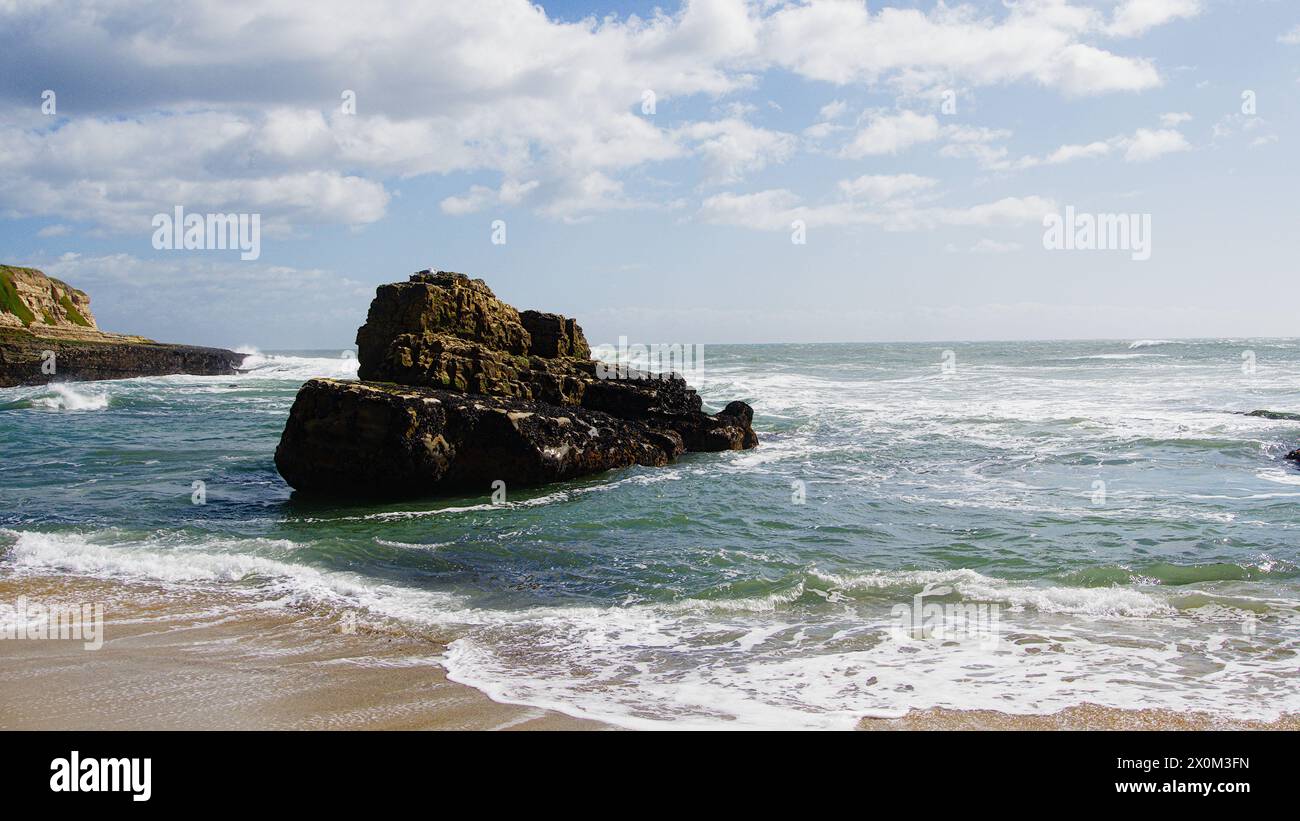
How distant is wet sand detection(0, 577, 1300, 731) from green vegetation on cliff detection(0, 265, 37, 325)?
54.7 m

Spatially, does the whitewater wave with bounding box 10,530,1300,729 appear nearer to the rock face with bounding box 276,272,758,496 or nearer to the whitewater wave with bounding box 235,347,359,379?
the rock face with bounding box 276,272,758,496

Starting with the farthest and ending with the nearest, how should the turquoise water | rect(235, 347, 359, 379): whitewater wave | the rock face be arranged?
1. rect(235, 347, 359, 379): whitewater wave
2. the rock face
3. the turquoise water

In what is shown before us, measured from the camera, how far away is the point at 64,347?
44562mm

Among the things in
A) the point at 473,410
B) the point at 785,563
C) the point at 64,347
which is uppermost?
the point at 64,347

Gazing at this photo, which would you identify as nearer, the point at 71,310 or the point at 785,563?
the point at 785,563

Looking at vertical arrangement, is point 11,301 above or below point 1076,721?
above

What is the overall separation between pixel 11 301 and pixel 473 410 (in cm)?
5201

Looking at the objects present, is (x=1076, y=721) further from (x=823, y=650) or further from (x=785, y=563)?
(x=785, y=563)

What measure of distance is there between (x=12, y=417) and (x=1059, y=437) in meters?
27.2

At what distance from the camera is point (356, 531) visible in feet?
35.0

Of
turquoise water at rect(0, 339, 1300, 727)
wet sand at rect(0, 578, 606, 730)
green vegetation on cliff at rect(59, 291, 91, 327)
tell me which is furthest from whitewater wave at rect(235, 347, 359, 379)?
wet sand at rect(0, 578, 606, 730)

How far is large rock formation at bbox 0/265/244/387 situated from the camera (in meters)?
41.6

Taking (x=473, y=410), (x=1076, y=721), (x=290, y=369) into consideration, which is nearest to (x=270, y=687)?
(x=1076, y=721)
